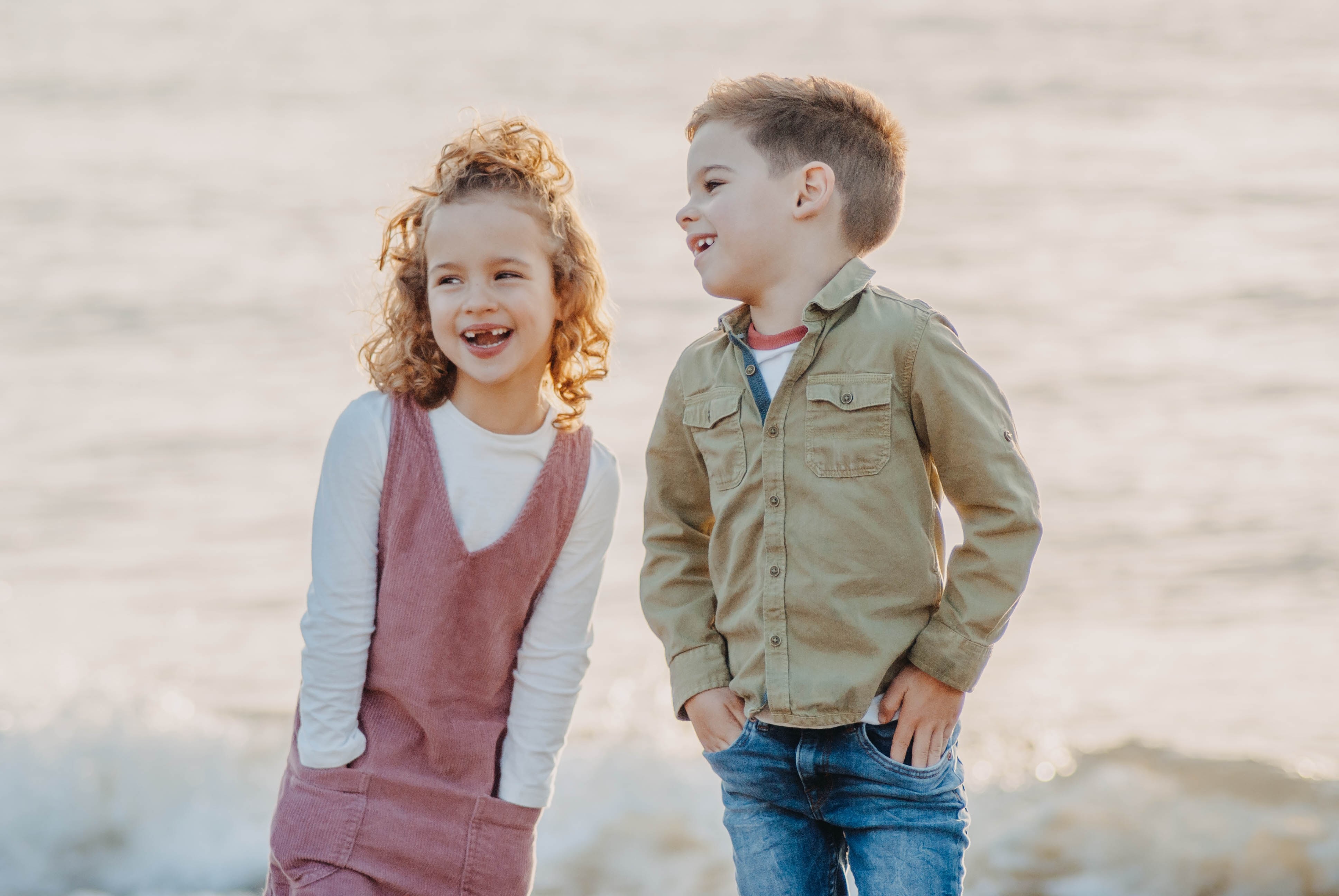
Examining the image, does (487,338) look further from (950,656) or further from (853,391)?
(950,656)

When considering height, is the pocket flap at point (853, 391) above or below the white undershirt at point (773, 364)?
below

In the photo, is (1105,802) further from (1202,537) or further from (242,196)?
(242,196)

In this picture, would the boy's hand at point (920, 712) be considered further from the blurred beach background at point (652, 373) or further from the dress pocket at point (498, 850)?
the blurred beach background at point (652, 373)

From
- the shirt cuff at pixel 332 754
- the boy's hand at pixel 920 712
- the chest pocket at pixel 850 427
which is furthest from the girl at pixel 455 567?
the boy's hand at pixel 920 712

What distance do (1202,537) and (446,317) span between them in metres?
5.36

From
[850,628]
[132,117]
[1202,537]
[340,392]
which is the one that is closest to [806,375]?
[850,628]

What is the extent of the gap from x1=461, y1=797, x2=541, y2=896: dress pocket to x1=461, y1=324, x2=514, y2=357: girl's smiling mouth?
2.47 ft

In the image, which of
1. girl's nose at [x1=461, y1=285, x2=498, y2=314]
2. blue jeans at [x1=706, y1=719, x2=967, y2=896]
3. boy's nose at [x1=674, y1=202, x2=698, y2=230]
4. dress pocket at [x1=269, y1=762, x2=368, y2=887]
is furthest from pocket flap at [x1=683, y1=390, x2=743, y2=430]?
dress pocket at [x1=269, y1=762, x2=368, y2=887]

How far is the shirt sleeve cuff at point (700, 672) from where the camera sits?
7.25 ft

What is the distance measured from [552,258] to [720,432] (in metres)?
0.48

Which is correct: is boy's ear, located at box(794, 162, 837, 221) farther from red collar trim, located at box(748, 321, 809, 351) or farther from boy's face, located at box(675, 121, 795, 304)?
red collar trim, located at box(748, 321, 809, 351)

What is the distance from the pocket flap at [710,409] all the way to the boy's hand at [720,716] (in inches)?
16.7

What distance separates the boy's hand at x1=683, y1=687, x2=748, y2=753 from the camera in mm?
2189

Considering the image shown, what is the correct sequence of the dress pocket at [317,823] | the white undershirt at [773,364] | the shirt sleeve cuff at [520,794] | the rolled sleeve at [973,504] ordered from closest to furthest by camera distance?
the rolled sleeve at [973,504]
the white undershirt at [773,364]
the dress pocket at [317,823]
the shirt sleeve cuff at [520,794]
